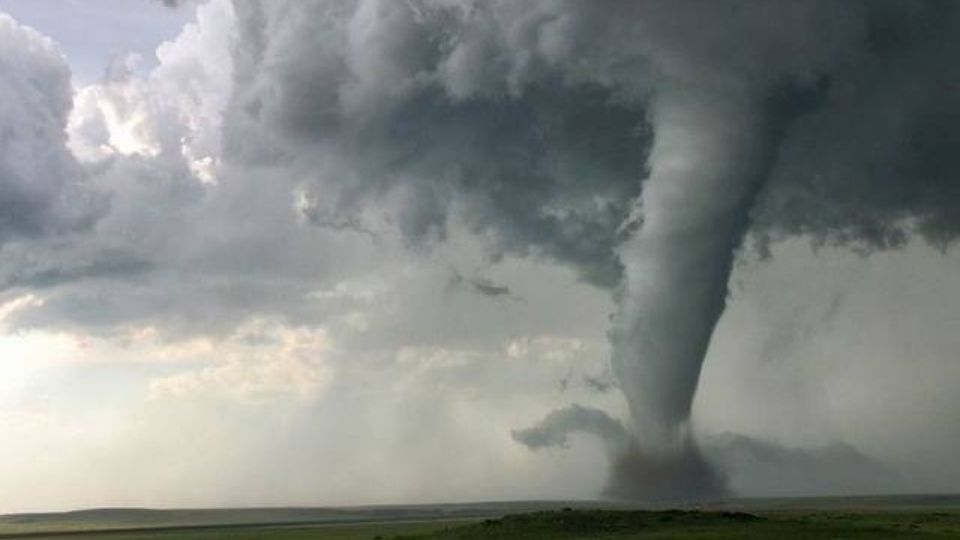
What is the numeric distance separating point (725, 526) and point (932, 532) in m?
19.6

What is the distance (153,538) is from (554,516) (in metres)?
77.8

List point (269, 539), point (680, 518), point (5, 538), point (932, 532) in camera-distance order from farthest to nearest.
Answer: point (5, 538) → point (269, 539) → point (680, 518) → point (932, 532)

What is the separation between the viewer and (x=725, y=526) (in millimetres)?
102375

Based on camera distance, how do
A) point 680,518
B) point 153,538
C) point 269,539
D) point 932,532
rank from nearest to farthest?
point 932,532 → point 680,518 → point 269,539 → point 153,538

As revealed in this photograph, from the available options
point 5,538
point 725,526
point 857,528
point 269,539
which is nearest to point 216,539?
point 269,539

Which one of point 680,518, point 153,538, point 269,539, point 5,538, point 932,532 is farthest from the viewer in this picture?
point 5,538

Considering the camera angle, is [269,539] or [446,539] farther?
[269,539]

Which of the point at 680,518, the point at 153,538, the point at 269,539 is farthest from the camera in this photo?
the point at 153,538

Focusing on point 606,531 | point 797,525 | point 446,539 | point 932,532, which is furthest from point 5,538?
point 932,532

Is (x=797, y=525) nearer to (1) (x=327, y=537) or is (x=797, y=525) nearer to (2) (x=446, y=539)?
(2) (x=446, y=539)

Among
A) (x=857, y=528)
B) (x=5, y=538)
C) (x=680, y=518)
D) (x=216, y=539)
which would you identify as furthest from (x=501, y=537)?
(x=5, y=538)

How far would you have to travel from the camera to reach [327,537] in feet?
468

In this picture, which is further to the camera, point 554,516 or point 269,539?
point 269,539

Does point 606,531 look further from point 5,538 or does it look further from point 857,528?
point 5,538
